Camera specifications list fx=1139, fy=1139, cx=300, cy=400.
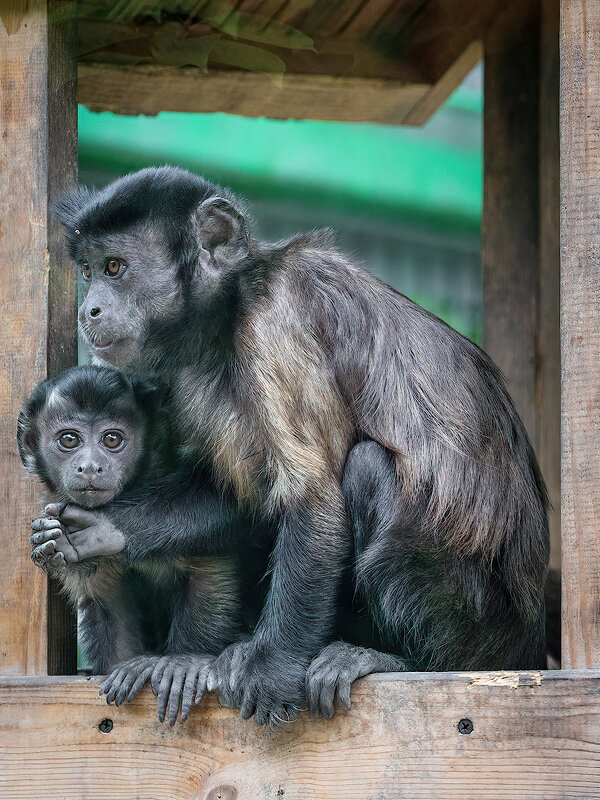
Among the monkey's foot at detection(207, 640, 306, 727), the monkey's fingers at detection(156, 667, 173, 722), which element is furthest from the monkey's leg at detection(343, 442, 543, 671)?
the monkey's fingers at detection(156, 667, 173, 722)

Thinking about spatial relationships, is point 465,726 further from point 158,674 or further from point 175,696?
point 158,674

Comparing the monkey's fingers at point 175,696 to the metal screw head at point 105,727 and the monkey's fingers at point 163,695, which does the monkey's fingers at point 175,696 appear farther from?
the metal screw head at point 105,727

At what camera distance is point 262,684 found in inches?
149

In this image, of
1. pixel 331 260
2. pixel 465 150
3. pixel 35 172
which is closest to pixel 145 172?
pixel 35 172

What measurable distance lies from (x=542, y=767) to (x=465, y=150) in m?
8.86

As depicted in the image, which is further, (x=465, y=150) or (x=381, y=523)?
(x=465, y=150)

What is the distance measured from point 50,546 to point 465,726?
1.54 meters

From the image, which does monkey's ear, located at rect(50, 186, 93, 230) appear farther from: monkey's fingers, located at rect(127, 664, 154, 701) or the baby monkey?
monkey's fingers, located at rect(127, 664, 154, 701)

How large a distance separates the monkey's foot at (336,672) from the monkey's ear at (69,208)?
1904 millimetres

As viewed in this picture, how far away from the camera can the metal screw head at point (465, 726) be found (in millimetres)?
3576

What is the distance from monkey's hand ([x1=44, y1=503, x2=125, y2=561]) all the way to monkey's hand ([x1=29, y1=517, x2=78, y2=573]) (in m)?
0.05

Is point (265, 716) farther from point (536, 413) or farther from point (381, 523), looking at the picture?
point (536, 413)

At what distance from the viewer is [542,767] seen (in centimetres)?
351

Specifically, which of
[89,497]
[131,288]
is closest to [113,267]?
[131,288]
